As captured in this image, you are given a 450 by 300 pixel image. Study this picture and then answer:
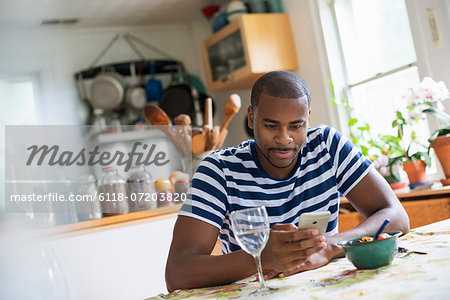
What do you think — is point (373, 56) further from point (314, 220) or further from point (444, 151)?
point (314, 220)

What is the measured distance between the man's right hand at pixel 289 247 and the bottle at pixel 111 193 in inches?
45.6

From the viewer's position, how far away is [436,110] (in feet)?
7.28

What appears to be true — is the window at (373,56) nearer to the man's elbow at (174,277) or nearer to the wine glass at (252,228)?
the man's elbow at (174,277)

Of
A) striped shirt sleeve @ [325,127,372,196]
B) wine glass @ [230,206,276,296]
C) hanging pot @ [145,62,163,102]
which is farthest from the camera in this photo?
hanging pot @ [145,62,163,102]

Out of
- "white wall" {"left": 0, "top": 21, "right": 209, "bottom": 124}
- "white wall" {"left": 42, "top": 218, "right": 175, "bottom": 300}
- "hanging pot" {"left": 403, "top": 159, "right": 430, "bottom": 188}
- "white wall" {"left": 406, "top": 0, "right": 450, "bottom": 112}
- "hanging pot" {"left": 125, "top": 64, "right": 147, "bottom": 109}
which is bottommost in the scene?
"white wall" {"left": 42, "top": 218, "right": 175, "bottom": 300}

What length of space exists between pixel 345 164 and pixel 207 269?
517 mm

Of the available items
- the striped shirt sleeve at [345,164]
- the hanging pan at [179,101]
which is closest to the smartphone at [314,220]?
the striped shirt sleeve at [345,164]

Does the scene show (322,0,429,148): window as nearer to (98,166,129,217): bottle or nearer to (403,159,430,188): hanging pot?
(403,159,430,188): hanging pot

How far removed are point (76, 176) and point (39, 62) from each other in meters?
2.33

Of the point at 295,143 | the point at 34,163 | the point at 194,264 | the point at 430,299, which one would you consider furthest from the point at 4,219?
the point at 430,299

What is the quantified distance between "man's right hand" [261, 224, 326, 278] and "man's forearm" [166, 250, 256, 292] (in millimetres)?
63

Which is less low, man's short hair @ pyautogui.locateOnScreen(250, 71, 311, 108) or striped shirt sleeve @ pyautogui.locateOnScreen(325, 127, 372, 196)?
man's short hair @ pyautogui.locateOnScreen(250, 71, 311, 108)

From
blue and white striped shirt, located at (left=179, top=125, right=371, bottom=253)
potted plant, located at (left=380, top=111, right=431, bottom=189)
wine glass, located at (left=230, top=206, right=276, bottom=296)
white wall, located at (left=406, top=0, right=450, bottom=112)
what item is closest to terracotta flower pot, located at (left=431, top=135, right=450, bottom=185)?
potted plant, located at (left=380, top=111, right=431, bottom=189)

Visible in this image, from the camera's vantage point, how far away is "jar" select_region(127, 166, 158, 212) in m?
2.11
